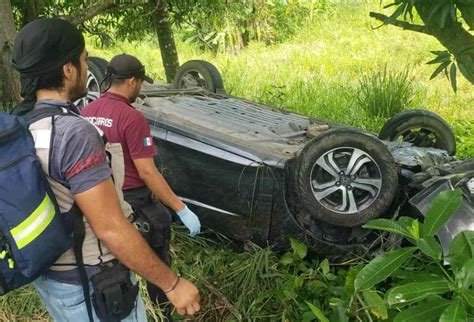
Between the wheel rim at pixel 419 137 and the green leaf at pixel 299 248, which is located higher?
the wheel rim at pixel 419 137

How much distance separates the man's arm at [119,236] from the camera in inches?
66.8

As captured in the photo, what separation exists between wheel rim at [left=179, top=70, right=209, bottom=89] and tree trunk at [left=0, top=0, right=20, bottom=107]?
162 centimetres

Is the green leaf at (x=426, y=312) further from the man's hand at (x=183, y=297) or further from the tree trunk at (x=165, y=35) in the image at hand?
the tree trunk at (x=165, y=35)

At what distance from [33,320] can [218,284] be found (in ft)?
3.85

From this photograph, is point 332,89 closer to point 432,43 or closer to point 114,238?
point 432,43

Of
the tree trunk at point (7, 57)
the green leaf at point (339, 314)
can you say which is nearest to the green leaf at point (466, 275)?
the green leaf at point (339, 314)

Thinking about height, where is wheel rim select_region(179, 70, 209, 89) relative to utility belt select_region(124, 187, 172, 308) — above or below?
above

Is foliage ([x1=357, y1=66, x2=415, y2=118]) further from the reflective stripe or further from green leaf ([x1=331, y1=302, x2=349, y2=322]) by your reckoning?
A: the reflective stripe

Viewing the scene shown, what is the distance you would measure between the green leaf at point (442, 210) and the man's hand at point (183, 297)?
32.7 inches

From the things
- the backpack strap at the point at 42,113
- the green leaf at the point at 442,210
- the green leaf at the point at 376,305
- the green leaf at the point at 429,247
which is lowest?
the green leaf at the point at 376,305

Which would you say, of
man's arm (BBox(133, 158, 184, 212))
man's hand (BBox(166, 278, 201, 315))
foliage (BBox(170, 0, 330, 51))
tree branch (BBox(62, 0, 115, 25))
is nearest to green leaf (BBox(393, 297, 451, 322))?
man's hand (BBox(166, 278, 201, 315))

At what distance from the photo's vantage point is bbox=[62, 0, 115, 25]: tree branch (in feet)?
19.2

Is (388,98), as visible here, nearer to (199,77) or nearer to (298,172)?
(199,77)

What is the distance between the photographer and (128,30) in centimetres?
802
